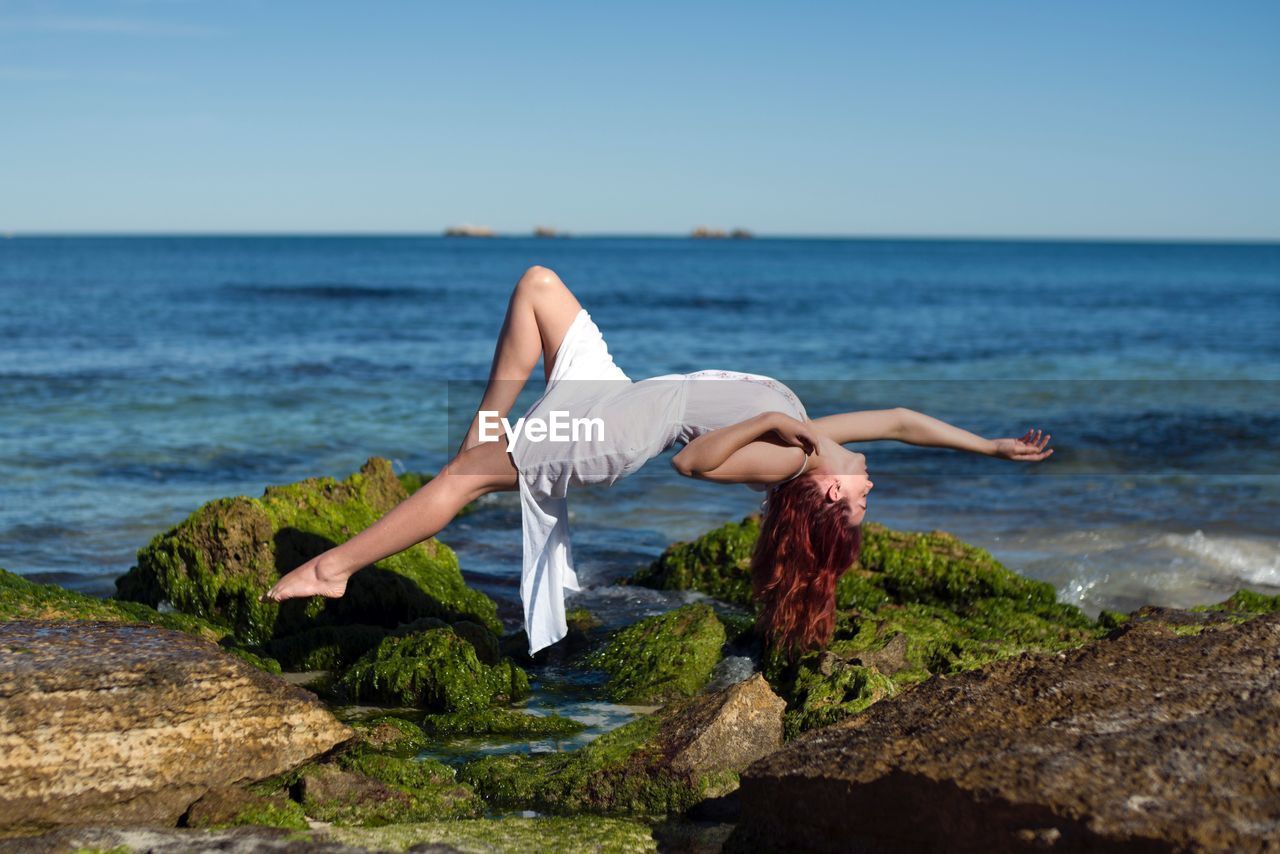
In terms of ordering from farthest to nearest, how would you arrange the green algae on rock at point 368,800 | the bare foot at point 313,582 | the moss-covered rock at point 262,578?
1. the moss-covered rock at point 262,578
2. the bare foot at point 313,582
3. the green algae on rock at point 368,800

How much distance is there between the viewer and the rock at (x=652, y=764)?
445 cm

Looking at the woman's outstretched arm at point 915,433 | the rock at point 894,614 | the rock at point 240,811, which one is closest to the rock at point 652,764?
the rock at point 894,614

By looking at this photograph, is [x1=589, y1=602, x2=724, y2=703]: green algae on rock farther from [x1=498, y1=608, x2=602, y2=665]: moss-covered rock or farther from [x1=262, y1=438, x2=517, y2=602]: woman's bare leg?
[x1=262, y1=438, x2=517, y2=602]: woman's bare leg

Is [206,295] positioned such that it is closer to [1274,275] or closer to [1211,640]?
[1211,640]

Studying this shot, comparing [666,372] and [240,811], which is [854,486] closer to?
[240,811]

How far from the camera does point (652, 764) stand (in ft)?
14.9

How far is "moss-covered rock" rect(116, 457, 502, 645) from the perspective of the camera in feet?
22.5

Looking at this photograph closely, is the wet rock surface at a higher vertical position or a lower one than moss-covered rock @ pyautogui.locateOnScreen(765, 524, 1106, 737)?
higher

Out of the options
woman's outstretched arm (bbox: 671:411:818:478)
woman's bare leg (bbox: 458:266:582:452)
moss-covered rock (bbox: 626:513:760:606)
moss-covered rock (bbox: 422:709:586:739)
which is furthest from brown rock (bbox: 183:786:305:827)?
moss-covered rock (bbox: 626:513:760:606)

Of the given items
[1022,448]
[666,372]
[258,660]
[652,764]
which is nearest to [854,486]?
[1022,448]

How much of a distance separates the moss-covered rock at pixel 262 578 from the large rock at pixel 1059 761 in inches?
140

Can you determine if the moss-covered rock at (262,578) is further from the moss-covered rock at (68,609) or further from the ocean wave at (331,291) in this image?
the ocean wave at (331,291)

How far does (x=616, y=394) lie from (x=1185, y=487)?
917cm

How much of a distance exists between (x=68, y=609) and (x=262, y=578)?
131 centimetres
